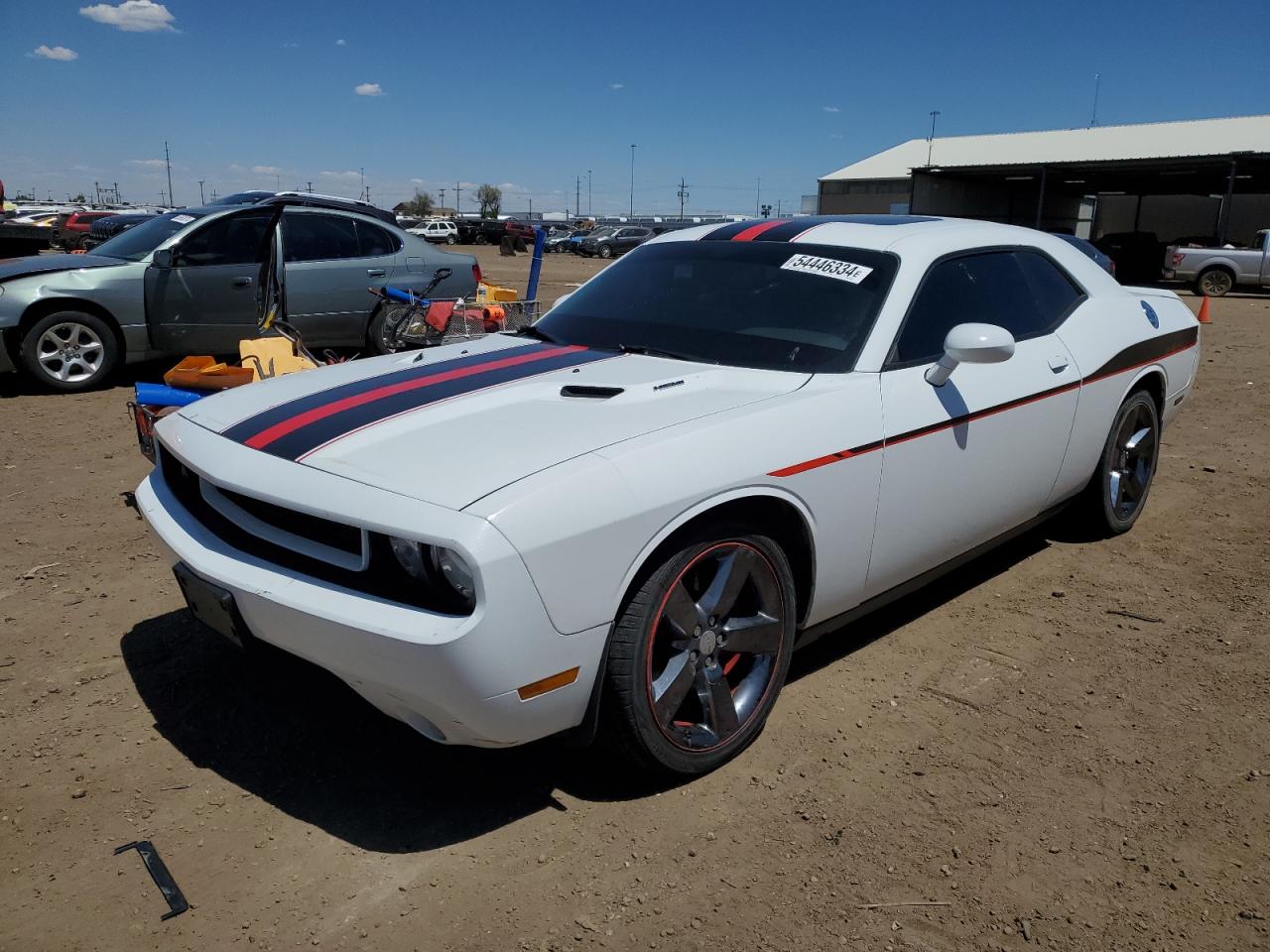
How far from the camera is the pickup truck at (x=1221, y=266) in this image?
70.1 ft

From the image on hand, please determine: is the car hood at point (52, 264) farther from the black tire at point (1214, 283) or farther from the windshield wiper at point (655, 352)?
the black tire at point (1214, 283)

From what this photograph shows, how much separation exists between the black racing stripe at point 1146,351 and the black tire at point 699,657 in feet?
6.83

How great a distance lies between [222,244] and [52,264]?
4.24 ft

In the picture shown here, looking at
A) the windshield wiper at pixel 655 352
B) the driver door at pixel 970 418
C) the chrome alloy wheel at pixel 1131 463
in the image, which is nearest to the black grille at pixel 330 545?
the windshield wiper at pixel 655 352

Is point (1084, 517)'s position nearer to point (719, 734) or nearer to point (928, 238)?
point (928, 238)

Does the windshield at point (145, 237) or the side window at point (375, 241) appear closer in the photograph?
the windshield at point (145, 237)

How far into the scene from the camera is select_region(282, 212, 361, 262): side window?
864 cm

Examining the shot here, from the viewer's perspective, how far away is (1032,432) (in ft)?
12.5

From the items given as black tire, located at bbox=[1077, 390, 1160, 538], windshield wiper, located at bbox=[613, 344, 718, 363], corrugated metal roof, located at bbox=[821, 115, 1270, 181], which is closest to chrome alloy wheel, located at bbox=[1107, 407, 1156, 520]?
black tire, located at bbox=[1077, 390, 1160, 538]

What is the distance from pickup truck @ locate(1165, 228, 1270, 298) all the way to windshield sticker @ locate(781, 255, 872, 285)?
2191 cm

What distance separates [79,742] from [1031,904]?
2.72 meters

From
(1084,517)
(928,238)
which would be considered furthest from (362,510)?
(1084,517)

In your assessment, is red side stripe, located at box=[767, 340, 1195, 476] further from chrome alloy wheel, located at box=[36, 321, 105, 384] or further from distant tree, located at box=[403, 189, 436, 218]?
distant tree, located at box=[403, 189, 436, 218]

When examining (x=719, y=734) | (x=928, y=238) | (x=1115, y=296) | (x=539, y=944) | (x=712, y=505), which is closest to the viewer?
(x=539, y=944)
